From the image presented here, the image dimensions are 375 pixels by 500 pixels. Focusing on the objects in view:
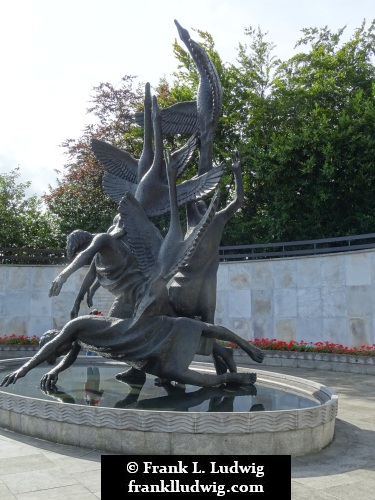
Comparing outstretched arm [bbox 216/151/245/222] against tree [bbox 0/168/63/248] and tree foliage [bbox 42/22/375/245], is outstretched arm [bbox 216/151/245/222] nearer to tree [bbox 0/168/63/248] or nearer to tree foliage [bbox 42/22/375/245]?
tree foliage [bbox 42/22/375/245]

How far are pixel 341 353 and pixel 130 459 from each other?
10.9 meters

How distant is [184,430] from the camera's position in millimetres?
5477

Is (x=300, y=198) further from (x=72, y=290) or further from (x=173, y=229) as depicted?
(x=173, y=229)

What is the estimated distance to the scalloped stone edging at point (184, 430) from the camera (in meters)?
5.47

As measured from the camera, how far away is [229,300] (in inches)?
678

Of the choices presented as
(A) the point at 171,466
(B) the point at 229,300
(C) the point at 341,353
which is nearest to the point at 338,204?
(B) the point at 229,300

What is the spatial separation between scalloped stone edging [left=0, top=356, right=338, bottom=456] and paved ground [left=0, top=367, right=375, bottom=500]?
0.14 meters

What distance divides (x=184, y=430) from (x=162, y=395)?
1.72m

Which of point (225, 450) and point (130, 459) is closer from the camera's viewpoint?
point (130, 459)

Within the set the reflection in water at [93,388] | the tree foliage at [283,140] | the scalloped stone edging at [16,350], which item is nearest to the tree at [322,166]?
the tree foliage at [283,140]

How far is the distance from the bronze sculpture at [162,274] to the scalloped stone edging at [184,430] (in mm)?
1320

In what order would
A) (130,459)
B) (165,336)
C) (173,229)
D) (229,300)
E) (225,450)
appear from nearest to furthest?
(130,459)
(225,450)
(165,336)
(173,229)
(229,300)

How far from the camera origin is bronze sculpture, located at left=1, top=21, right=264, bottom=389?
7043mm

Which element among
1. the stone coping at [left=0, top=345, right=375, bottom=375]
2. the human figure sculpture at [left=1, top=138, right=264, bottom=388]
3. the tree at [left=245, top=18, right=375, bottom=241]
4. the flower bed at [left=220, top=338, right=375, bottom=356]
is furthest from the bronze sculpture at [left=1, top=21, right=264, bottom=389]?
the tree at [left=245, top=18, right=375, bottom=241]
